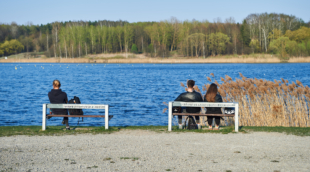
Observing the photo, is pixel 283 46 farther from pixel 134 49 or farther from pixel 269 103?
pixel 269 103

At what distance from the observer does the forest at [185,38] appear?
4390 inches

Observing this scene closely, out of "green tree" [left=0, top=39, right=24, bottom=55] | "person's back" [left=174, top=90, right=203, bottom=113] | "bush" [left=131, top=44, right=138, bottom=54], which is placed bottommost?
"person's back" [left=174, top=90, right=203, bottom=113]

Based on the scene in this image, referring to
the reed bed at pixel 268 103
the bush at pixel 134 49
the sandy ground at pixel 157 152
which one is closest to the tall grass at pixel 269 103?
the reed bed at pixel 268 103

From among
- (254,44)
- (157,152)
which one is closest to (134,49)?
(254,44)

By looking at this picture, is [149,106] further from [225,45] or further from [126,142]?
[225,45]

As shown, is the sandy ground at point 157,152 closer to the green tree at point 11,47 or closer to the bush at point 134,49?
the bush at point 134,49

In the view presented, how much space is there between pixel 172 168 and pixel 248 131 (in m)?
4.85

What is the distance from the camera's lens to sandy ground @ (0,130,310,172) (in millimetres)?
7016

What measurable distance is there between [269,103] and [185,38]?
10126 centimetres

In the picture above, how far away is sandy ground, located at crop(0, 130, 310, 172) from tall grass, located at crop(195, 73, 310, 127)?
364 cm

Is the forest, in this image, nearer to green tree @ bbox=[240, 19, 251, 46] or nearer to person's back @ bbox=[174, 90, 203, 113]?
green tree @ bbox=[240, 19, 251, 46]

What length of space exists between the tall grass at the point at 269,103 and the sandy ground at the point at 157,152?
3643 millimetres

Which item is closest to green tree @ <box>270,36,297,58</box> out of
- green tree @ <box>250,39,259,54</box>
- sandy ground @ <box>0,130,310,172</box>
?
green tree @ <box>250,39,259,54</box>

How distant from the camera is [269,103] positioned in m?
15.4
